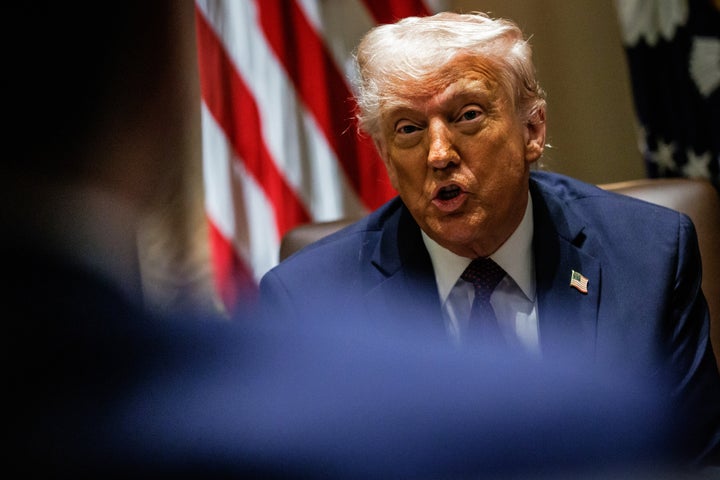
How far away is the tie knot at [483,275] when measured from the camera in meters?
1.46

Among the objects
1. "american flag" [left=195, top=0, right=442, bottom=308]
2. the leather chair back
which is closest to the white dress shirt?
the leather chair back

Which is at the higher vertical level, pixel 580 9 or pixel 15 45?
pixel 15 45

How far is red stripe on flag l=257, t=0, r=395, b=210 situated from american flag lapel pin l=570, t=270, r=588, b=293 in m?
1.15

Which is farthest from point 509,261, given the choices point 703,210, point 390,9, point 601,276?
point 390,9

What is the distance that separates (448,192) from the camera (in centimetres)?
140

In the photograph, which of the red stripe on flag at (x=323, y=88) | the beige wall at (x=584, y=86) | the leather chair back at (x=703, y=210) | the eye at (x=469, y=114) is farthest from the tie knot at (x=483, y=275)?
the beige wall at (x=584, y=86)

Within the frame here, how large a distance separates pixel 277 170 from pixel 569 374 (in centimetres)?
217

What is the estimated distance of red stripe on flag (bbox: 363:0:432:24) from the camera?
248 cm

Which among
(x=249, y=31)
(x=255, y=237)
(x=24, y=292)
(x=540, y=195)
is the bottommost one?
(x=255, y=237)

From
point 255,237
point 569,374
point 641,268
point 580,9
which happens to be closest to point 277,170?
point 255,237

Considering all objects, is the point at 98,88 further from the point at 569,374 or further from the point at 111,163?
the point at 569,374

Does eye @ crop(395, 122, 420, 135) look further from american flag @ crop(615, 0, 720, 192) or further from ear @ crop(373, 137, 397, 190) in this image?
american flag @ crop(615, 0, 720, 192)

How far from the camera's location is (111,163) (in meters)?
0.29

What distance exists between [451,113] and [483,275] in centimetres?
28
